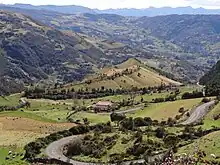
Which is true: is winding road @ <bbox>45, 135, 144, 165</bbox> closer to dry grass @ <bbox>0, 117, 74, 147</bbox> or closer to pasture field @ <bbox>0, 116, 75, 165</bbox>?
pasture field @ <bbox>0, 116, 75, 165</bbox>

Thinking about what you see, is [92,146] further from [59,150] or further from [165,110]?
[165,110]

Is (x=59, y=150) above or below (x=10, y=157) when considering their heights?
above

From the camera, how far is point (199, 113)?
140 metres

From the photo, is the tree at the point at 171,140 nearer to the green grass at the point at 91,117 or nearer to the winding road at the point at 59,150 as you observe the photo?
the winding road at the point at 59,150

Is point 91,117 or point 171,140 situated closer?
point 171,140

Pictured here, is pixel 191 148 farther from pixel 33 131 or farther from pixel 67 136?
pixel 33 131

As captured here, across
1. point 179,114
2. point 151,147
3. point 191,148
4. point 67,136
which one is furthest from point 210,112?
point 191,148

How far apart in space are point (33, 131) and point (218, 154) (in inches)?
2729

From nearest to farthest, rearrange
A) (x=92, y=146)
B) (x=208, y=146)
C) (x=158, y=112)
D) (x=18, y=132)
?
(x=208, y=146), (x=92, y=146), (x=18, y=132), (x=158, y=112)

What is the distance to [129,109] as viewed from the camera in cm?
18362

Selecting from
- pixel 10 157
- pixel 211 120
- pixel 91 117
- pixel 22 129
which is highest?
pixel 10 157

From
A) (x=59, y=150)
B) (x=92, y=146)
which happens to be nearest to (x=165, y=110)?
(x=59, y=150)

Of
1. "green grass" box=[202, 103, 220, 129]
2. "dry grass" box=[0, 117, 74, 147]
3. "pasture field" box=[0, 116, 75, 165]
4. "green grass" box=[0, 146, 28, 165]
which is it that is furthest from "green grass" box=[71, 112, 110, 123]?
"green grass" box=[0, 146, 28, 165]

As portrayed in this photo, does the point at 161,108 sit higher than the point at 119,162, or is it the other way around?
the point at 119,162
